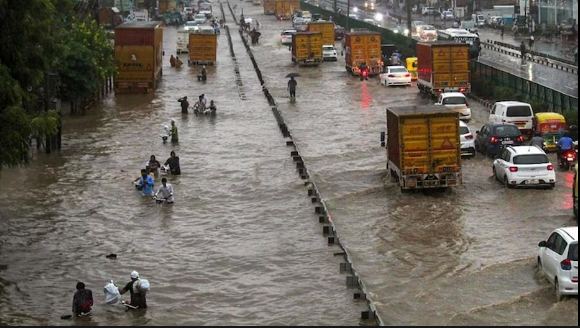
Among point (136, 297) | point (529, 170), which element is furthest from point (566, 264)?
point (529, 170)

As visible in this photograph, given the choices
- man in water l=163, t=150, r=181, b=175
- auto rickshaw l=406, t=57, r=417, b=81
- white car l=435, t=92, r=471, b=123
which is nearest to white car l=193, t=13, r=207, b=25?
auto rickshaw l=406, t=57, r=417, b=81

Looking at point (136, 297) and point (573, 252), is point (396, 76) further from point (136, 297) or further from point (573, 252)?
point (573, 252)

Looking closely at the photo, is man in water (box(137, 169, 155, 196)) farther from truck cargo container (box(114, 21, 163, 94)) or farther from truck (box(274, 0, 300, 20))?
truck (box(274, 0, 300, 20))

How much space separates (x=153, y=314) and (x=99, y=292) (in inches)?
73.5

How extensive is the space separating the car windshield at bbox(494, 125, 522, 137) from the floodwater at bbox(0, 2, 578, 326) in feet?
3.62

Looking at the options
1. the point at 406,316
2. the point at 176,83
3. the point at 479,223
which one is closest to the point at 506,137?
the point at 479,223

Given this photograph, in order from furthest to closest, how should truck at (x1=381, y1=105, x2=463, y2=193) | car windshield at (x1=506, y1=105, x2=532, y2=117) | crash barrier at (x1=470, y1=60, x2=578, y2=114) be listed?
crash barrier at (x1=470, y1=60, x2=578, y2=114), car windshield at (x1=506, y1=105, x2=532, y2=117), truck at (x1=381, y1=105, x2=463, y2=193)

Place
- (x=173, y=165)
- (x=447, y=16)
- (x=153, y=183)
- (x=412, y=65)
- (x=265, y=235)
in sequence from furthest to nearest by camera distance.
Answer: (x=447, y=16) < (x=412, y=65) < (x=173, y=165) < (x=153, y=183) < (x=265, y=235)

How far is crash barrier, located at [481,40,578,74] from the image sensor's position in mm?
62944

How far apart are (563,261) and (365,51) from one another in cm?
4595

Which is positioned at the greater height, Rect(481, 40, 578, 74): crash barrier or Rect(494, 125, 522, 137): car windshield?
Rect(481, 40, 578, 74): crash barrier

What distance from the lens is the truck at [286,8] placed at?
13075 cm

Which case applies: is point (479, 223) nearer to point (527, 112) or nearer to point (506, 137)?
point (506, 137)

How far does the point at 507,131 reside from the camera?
3591 centimetres
